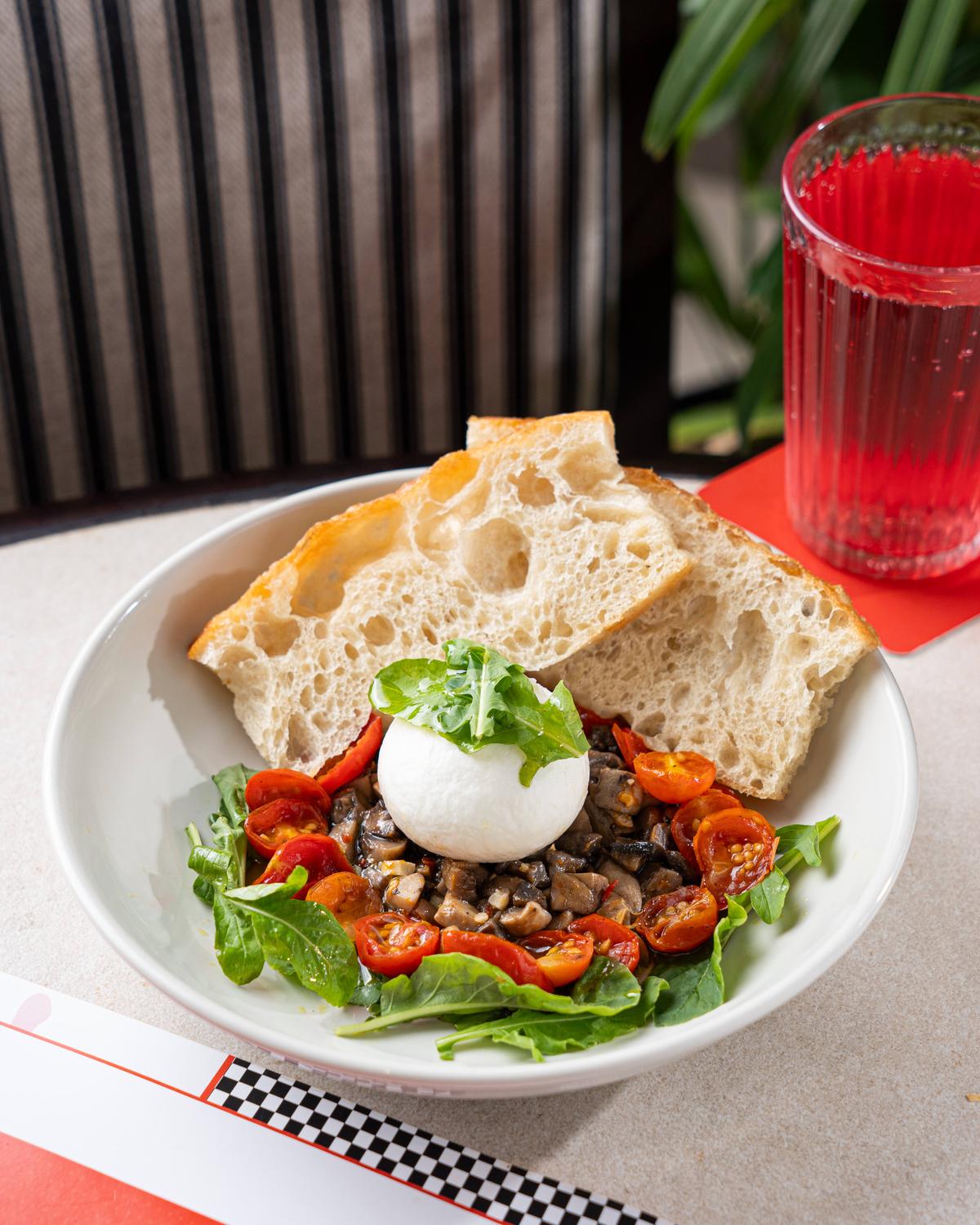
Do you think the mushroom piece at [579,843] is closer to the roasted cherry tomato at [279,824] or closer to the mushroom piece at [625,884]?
the mushroom piece at [625,884]

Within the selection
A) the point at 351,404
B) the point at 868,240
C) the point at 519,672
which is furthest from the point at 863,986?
the point at 351,404

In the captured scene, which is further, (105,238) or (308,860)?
(105,238)

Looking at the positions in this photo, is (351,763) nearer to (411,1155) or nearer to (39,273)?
(411,1155)

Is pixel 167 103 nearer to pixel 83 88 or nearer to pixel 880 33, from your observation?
pixel 83 88

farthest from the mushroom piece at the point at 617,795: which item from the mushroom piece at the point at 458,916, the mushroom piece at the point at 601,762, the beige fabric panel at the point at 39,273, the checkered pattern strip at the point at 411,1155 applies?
the beige fabric panel at the point at 39,273

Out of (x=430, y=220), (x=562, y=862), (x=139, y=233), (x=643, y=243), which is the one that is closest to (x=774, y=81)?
(x=643, y=243)

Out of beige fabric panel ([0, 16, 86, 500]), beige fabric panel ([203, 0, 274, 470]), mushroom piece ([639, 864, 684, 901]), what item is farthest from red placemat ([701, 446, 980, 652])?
beige fabric panel ([0, 16, 86, 500])
